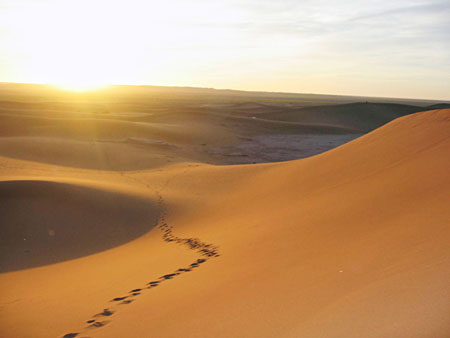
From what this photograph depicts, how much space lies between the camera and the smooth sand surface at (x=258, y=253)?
3244mm

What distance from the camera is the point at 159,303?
4.24m

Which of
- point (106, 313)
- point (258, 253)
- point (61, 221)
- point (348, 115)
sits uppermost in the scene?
point (348, 115)

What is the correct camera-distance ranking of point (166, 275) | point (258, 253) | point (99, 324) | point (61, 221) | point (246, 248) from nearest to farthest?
point (99, 324)
point (166, 275)
point (258, 253)
point (246, 248)
point (61, 221)

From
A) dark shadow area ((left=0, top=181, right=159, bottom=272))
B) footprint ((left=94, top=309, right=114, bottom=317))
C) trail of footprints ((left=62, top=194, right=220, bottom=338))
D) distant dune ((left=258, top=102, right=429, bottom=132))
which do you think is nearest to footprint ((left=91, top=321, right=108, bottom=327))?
trail of footprints ((left=62, top=194, right=220, bottom=338))

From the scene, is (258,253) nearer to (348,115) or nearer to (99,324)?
(99,324)

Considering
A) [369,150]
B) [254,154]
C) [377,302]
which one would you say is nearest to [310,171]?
[369,150]

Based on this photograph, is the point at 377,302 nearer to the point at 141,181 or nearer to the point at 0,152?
the point at 141,181

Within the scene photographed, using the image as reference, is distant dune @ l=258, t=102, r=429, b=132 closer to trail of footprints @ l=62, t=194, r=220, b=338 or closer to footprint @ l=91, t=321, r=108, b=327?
trail of footprints @ l=62, t=194, r=220, b=338

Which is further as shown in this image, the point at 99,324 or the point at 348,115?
the point at 348,115

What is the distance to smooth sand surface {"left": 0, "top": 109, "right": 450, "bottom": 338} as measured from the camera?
3244 millimetres

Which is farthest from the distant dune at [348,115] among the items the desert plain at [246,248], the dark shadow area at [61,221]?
the dark shadow area at [61,221]

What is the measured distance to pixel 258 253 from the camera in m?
5.51

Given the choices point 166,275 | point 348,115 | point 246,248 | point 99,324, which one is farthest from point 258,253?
point 348,115

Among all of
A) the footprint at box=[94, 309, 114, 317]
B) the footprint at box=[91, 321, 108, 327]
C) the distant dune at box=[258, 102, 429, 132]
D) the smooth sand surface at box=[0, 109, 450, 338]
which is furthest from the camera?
the distant dune at box=[258, 102, 429, 132]
